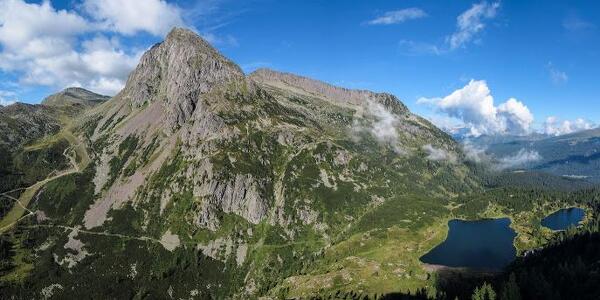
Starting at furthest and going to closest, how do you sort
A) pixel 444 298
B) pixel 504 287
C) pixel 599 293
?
pixel 444 298, pixel 504 287, pixel 599 293

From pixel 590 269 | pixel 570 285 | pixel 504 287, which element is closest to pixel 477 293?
pixel 504 287

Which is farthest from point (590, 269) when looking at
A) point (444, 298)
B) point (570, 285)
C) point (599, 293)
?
point (444, 298)

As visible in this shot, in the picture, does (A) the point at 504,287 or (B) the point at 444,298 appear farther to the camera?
(B) the point at 444,298

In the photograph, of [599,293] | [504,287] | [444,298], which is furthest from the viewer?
[444,298]

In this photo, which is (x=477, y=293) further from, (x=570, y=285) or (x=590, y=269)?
(x=590, y=269)

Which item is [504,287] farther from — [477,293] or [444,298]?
[444,298]

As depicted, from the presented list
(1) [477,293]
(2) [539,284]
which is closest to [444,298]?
(1) [477,293]

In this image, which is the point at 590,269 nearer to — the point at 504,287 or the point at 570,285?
the point at 570,285
